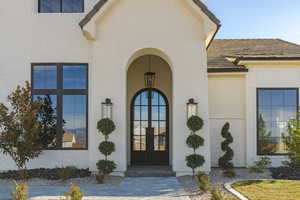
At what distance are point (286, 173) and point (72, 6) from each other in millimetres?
9738

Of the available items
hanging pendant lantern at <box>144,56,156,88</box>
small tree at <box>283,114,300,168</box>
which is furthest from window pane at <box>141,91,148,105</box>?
small tree at <box>283,114,300,168</box>

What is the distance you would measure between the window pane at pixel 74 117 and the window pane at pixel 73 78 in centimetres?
37

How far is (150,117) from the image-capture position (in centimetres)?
1570

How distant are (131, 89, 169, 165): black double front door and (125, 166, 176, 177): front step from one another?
1.44m

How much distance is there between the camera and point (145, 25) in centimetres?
1323

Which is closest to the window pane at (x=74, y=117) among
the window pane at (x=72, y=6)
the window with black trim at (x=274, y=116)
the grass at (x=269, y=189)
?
the window pane at (x=72, y=6)

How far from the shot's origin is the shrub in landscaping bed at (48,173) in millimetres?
12562

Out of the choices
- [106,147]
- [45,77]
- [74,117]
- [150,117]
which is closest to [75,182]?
[106,147]

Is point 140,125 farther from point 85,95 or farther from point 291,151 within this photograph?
point 291,151

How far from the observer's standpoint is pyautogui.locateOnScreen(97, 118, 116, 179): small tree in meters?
12.3

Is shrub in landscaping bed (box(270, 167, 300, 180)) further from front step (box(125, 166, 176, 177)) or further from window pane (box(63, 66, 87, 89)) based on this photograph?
window pane (box(63, 66, 87, 89))

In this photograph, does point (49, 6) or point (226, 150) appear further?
point (49, 6)

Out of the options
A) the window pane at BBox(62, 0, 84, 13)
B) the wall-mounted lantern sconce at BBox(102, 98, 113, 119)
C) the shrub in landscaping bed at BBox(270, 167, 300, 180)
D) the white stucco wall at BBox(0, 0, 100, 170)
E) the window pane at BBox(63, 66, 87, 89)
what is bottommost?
the shrub in landscaping bed at BBox(270, 167, 300, 180)

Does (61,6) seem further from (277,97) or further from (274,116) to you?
(274,116)
